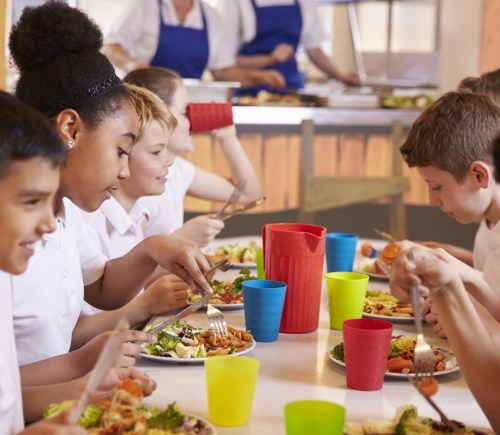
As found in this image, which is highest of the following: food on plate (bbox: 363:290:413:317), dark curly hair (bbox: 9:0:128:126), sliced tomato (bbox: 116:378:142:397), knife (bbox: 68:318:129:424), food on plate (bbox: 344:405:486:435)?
dark curly hair (bbox: 9:0:128:126)

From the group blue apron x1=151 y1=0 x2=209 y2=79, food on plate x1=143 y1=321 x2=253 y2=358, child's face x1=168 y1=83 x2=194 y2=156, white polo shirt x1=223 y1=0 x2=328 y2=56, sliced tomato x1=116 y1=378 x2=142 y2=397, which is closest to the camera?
sliced tomato x1=116 y1=378 x2=142 y2=397

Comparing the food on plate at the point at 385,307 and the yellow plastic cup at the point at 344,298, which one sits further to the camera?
the food on plate at the point at 385,307

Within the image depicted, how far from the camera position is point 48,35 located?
158cm

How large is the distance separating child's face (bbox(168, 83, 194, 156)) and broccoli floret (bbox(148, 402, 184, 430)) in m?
1.62

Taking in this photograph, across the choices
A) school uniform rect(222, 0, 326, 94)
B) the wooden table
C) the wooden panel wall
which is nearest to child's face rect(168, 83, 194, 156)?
the wooden table

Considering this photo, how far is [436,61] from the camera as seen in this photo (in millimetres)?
6777

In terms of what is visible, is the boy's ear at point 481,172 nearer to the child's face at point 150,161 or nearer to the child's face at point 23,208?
the child's face at point 150,161

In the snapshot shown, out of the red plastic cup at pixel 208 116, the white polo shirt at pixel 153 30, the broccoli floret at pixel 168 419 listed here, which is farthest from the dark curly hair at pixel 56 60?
the white polo shirt at pixel 153 30

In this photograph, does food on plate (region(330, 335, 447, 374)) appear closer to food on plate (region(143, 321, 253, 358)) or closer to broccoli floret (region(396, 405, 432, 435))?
food on plate (region(143, 321, 253, 358))

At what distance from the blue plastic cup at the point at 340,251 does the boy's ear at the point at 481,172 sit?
1.56 ft

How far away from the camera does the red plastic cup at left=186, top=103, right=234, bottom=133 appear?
277 cm

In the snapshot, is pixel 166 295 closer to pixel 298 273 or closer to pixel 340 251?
pixel 298 273

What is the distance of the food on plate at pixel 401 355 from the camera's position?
1.45m

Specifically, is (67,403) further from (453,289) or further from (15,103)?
(453,289)
